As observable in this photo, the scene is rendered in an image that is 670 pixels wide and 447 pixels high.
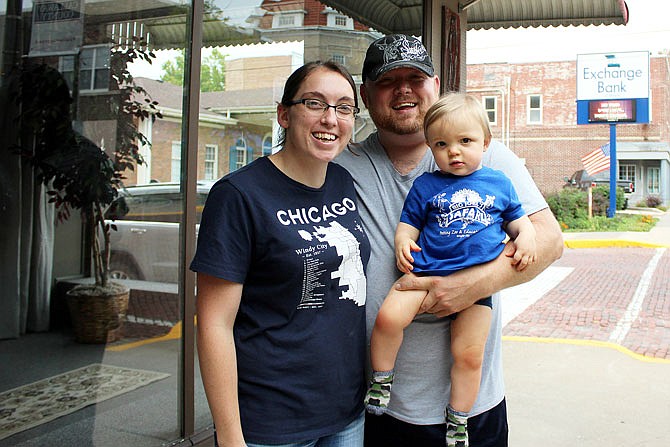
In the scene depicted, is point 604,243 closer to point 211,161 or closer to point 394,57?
point 211,161

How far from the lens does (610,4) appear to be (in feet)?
20.0

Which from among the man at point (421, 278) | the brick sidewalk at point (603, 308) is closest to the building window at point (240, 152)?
the man at point (421, 278)

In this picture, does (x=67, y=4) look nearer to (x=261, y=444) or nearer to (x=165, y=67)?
(x=165, y=67)

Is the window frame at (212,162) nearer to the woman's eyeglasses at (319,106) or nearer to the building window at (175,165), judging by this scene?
the building window at (175,165)

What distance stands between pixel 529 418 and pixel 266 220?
3512 millimetres

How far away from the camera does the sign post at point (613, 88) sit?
2523 cm

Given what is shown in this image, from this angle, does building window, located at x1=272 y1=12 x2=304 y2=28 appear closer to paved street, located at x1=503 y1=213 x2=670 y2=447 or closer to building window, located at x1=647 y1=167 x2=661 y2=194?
paved street, located at x1=503 y1=213 x2=670 y2=447

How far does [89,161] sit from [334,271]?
6.97 feet

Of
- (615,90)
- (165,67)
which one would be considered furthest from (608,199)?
(165,67)

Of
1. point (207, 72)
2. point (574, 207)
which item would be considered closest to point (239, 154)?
point (207, 72)

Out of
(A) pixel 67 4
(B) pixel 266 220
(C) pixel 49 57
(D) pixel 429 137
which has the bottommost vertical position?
(B) pixel 266 220

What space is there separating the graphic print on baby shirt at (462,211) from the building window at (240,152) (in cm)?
258

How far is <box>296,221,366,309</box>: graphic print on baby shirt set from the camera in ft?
5.43

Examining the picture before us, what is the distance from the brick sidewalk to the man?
16.3 feet
